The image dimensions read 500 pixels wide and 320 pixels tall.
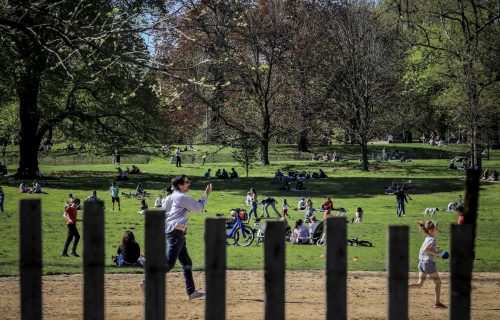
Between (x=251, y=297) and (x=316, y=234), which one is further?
(x=316, y=234)

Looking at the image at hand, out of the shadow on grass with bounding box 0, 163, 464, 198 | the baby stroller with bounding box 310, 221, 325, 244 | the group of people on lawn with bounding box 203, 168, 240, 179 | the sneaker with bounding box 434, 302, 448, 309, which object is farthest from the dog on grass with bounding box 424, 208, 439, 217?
the sneaker with bounding box 434, 302, 448, 309

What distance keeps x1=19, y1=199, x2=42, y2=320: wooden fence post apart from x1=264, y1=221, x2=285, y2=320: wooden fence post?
3.12 feet

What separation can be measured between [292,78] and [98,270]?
212 ft

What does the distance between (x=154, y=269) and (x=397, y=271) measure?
3.22 ft

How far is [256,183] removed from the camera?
48.1 meters

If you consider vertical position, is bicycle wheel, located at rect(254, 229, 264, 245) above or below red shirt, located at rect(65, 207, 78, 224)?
below

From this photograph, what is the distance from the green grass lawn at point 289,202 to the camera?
19859mm

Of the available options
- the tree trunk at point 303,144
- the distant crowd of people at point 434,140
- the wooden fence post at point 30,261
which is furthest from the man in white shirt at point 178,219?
the distant crowd of people at point 434,140

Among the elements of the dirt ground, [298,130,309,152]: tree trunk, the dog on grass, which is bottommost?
the dog on grass

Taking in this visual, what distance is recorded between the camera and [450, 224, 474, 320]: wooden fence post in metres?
3.07

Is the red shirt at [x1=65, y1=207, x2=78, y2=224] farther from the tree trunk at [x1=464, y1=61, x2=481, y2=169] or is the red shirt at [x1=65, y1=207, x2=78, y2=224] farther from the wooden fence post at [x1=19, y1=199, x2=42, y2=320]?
the tree trunk at [x1=464, y1=61, x2=481, y2=169]

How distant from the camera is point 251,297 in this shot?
1277cm

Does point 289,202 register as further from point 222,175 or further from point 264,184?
point 222,175

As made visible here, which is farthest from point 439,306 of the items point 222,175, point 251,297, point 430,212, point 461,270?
point 222,175
